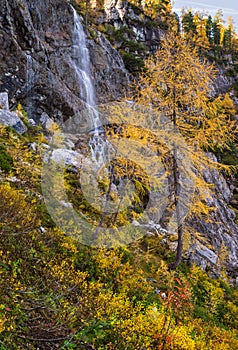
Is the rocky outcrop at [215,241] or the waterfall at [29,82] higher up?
the waterfall at [29,82]

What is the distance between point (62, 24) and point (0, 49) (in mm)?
10031

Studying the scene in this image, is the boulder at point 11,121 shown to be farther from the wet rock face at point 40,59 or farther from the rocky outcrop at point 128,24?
the rocky outcrop at point 128,24

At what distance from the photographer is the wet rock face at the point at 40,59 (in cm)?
1742

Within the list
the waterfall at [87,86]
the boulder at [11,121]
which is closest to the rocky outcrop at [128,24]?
the waterfall at [87,86]

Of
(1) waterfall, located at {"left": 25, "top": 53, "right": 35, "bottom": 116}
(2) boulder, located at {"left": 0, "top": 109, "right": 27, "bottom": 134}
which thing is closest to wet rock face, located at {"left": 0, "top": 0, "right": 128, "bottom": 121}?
(1) waterfall, located at {"left": 25, "top": 53, "right": 35, "bottom": 116}

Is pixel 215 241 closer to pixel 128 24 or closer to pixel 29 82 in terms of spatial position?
pixel 29 82

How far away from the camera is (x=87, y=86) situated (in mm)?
25125

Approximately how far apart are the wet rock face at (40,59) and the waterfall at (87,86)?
71 centimetres

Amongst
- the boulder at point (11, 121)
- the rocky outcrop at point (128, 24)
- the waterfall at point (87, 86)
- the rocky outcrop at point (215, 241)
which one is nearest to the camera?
the rocky outcrop at point (215, 241)

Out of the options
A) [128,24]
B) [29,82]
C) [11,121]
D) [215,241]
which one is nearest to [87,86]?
[29,82]

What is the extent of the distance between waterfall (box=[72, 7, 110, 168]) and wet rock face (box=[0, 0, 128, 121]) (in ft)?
2.34

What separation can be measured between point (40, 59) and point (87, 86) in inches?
230

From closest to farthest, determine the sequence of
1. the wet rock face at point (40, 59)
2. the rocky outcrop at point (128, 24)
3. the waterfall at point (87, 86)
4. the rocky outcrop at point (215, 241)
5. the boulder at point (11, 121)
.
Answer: the rocky outcrop at point (215, 241), the boulder at point (11, 121), the wet rock face at point (40, 59), the waterfall at point (87, 86), the rocky outcrop at point (128, 24)

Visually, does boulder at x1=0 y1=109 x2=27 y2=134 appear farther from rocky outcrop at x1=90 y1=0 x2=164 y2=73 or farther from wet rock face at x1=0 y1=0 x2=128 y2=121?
rocky outcrop at x1=90 y1=0 x2=164 y2=73
